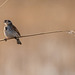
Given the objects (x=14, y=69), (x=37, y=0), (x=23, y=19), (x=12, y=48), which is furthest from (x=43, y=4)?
(x=14, y=69)

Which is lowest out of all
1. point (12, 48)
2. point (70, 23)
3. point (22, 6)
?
point (12, 48)

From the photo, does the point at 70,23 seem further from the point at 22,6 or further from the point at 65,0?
the point at 22,6

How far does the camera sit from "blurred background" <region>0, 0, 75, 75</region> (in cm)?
311

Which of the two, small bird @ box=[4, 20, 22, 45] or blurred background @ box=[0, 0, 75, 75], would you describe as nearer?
small bird @ box=[4, 20, 22, 45]

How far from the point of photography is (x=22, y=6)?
3201mm

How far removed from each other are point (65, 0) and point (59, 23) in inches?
12.0

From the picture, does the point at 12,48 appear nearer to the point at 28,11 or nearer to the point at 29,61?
the point at 29,61

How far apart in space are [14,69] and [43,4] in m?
0.89

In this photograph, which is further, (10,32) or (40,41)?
(40,41)

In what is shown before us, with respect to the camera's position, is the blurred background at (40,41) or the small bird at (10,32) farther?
the blurred background at (40,41)

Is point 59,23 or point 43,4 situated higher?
point 43,4

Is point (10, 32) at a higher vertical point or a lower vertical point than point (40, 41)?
higher

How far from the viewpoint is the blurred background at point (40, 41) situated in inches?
122

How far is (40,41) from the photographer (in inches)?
126
